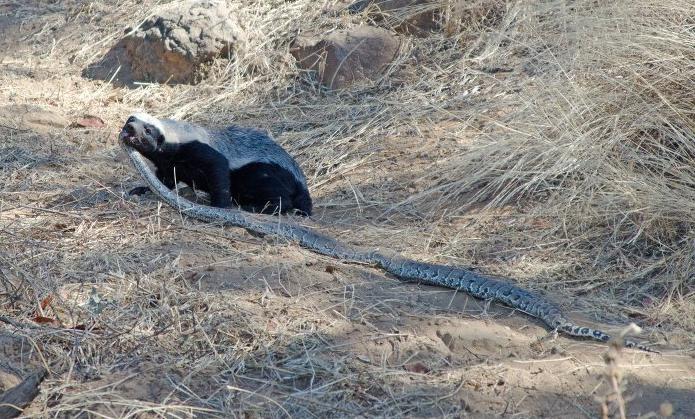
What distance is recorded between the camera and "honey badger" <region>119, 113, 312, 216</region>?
6297 millimetres

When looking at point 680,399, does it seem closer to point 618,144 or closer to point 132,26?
point 618,144

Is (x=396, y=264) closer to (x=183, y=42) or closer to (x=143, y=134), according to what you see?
(x=143, y=134)

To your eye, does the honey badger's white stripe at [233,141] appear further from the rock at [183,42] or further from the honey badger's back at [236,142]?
the rock at [183,42]

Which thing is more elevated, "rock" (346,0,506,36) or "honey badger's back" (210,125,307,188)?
"rock" (346,0,506,36)

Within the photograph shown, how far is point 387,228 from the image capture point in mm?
6320

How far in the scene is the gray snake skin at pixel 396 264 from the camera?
15.6ft

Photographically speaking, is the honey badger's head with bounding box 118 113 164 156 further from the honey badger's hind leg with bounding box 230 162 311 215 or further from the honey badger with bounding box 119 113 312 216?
the honey badger's hind leg with bounding box 230 162 311 215

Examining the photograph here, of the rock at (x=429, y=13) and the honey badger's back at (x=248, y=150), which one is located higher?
Result: the rock at (x=429, y=13)

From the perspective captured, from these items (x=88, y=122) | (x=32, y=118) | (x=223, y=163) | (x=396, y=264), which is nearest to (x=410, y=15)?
(x=88, y=122)

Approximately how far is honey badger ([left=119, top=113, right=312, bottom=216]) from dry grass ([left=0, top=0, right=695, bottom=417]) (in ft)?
1.20

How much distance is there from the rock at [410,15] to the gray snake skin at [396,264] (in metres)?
3.65

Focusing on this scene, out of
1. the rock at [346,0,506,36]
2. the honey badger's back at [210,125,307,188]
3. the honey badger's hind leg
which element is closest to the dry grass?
the rock at [346,0,506,36]

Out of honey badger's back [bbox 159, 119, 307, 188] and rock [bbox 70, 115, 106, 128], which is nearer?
honey badger's back [bbox 159, 119, 307, 188]

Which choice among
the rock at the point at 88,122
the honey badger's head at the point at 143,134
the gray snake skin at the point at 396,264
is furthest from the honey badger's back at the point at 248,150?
the rock at the point at 88,122
